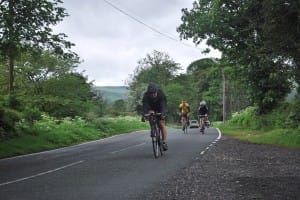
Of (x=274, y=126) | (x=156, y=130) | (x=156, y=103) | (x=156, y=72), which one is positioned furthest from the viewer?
(x=156, y=72)

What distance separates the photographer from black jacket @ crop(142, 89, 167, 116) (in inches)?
589

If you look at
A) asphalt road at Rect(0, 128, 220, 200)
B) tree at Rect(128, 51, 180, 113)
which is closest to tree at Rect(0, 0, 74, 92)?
asphalt road at Rect(0, 128, 220, 200)

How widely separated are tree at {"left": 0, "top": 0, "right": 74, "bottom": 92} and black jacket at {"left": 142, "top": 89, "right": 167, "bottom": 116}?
6093mm

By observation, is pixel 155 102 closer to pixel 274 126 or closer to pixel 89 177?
pixel 89 177

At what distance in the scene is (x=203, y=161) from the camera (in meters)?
13.6

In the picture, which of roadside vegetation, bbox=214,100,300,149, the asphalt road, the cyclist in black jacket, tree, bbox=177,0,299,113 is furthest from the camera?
roadside vegetation, bbox=214,100,300,149

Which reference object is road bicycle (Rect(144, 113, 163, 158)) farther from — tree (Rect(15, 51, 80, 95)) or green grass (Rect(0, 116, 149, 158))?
tree (Rect(15, 51, 80, 95))

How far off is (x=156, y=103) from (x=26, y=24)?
257 inches

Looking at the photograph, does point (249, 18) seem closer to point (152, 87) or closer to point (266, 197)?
point (152, 87)

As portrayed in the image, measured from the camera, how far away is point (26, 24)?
18625 millimetres

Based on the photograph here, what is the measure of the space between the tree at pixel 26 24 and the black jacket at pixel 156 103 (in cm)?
609

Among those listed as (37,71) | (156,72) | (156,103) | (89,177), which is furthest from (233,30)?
(156,72)

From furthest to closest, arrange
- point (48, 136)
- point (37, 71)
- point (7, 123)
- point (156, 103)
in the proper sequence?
point (37, 71)
point (48, 136)
point (7, 123)
point (156, 103)

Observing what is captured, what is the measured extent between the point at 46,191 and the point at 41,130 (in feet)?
53.5
